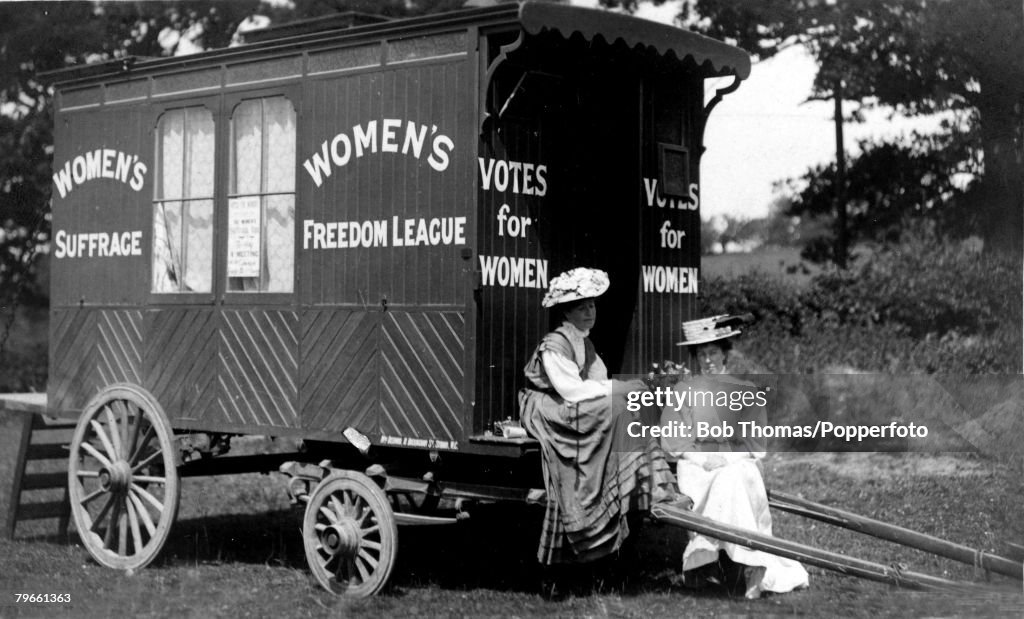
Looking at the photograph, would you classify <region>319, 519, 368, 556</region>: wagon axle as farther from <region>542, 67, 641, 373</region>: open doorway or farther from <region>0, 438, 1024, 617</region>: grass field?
<region>542, 67, 641, 373</region>: open doorway

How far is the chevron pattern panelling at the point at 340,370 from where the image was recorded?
740 cm

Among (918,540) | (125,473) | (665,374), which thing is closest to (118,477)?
(125,473)

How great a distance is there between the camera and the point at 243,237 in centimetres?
823

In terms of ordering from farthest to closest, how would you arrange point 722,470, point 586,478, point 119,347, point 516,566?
point 119,347 < point 516,566 < point 722,470 < point 586,478

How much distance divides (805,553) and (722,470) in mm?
1340

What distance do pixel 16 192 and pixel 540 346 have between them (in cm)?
1041

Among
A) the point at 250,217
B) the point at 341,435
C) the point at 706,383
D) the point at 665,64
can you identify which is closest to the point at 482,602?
the point at 341,435

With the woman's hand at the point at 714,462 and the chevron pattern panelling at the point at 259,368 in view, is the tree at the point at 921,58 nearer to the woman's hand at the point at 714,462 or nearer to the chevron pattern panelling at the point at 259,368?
the woman's hand at the point at 714,462

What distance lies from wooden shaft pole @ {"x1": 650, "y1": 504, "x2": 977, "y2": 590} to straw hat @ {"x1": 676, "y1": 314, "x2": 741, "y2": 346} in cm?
120

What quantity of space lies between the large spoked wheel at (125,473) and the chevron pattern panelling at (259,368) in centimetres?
52

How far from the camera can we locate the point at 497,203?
23.2ft

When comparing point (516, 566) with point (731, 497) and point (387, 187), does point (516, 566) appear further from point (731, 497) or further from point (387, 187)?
point (387, 187)

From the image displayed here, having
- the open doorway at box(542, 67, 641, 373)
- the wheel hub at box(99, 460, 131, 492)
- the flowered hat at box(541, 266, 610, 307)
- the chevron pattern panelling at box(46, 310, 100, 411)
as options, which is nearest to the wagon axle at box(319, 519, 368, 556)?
the flowered hat at box(541, 266, 610, 307)

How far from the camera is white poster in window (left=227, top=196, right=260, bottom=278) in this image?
8.18 metres
